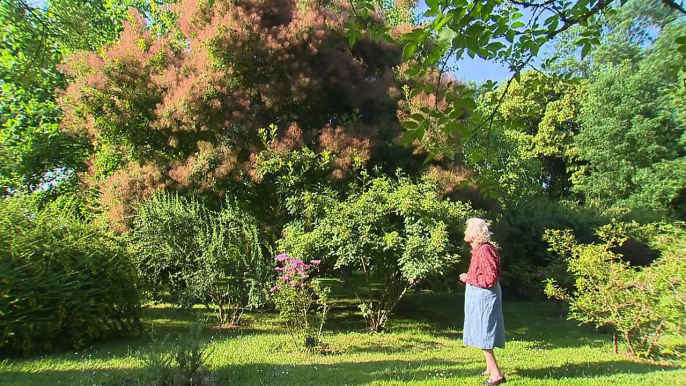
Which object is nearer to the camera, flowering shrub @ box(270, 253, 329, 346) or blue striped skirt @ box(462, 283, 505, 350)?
blue striped skirt @ box(462, 283, 505, 350)

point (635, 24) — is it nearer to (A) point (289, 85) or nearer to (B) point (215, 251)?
(A) point (289, 85)

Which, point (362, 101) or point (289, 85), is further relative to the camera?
point (362, 101)

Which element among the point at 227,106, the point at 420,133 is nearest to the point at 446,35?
the point at 420,133

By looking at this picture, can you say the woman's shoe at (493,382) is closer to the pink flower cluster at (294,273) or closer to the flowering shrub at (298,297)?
the flowering shrub at (298,297)

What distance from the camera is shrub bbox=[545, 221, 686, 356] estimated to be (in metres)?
5.57

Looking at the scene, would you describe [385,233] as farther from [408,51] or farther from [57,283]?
[408,51]

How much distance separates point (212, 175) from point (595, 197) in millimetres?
23698

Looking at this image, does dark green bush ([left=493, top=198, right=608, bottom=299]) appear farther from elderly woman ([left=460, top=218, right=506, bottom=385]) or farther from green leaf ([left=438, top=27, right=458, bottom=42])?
green leaf ([left=438, top=27, right=458, bottom=42])

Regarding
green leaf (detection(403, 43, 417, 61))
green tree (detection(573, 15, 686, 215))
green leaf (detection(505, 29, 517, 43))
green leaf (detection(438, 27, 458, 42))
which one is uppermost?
green tree (detection(573, 15, 686, 215))

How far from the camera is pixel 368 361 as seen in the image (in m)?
5.80

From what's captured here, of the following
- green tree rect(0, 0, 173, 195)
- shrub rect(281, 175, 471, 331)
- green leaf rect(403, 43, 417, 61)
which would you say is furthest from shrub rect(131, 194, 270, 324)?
green leaf rect(403, 43, 417, 61)

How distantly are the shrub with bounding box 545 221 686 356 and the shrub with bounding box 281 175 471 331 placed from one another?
2.16 meters

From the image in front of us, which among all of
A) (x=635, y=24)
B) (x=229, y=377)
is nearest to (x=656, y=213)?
(x=635, y=24)

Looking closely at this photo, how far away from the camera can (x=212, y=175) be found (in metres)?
8.82
